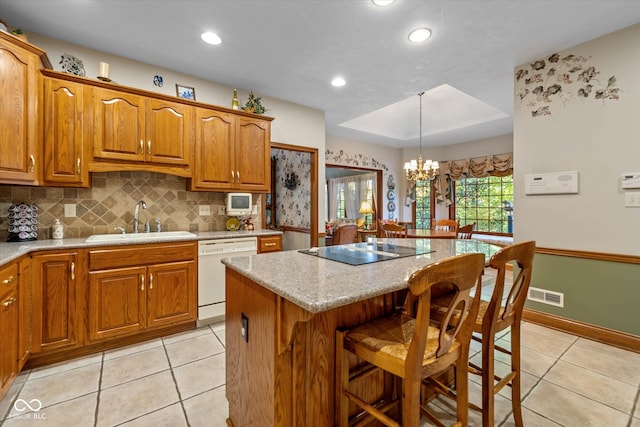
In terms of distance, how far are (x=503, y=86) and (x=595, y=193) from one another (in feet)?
5.27

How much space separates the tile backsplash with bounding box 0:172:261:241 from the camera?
8.21 feet

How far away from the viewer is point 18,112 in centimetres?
200

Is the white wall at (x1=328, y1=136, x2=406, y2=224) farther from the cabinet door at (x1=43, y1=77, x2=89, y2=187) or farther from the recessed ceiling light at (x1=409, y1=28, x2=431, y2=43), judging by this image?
the cabinet door at (x1=43, y1=77, x2=89, y2=187)

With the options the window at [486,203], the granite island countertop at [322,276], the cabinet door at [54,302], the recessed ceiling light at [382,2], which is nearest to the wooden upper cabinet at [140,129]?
the cabinet door at [54,302]

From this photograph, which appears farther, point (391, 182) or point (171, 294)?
point (391, 182)

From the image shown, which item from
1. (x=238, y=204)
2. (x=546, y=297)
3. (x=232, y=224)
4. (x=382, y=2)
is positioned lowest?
(x=546, y=297)

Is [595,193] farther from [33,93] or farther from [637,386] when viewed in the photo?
[33,93]

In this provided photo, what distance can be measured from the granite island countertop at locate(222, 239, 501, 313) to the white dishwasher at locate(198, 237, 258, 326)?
139 centimetres

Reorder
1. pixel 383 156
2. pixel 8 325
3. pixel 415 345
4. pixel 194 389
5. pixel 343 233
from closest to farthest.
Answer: pixel 415 345
pixel 8 325
pixel 194 389
pixel 343 233
pixel 383 156

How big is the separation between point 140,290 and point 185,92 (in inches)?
80.8

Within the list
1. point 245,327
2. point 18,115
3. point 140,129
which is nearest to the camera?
point 245,327

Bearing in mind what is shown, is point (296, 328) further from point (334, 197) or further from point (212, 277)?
point (334, 197)

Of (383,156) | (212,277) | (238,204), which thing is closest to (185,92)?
(238,204)

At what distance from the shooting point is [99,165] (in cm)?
247
